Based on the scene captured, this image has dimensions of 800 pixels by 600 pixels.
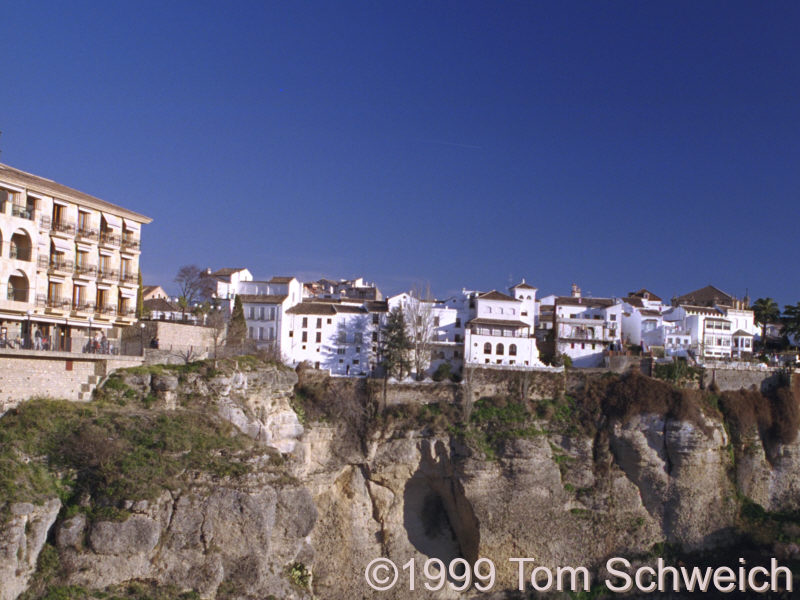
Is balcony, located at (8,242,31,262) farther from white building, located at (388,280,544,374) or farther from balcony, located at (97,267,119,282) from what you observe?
white building, located at (388,280,544,374)

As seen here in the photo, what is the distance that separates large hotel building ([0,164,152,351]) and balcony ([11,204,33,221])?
4 cm

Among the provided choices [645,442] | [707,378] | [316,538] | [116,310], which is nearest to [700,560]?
[645,442]

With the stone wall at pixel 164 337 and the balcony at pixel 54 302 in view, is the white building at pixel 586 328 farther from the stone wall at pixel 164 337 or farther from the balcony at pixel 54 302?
the balcony at pixel 54 302

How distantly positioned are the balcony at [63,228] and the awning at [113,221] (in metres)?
2.13

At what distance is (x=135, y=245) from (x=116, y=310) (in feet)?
10.7

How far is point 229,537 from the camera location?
28188 mm

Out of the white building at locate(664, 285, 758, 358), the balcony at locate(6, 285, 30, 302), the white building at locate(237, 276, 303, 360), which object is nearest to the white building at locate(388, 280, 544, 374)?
the white building at locate(237, 276, 303, 360)

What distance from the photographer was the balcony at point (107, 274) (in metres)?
34.7

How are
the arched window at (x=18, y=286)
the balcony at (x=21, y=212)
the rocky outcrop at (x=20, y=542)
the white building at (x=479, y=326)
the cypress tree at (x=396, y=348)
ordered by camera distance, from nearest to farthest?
the rocky outcrop at (x=20, y=542), the balcony at (x=21, y=212), the arched window at (x=18, y=286), the cypress tree at (x=396, y=348), the white building at (x=479, y=326)

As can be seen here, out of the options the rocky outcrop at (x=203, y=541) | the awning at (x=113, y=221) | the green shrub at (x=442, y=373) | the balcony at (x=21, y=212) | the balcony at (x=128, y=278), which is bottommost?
the rocky outcrop at (x=203, y=541)

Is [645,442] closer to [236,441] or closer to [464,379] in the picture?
[464,379]

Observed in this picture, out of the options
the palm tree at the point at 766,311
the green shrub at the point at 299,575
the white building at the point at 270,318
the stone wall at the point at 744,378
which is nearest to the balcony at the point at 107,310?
the green shrub at the point at 299,575

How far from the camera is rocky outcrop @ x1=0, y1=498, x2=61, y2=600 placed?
23891 mm

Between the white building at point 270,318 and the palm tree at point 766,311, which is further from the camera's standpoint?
the palm tree at point 766,311
